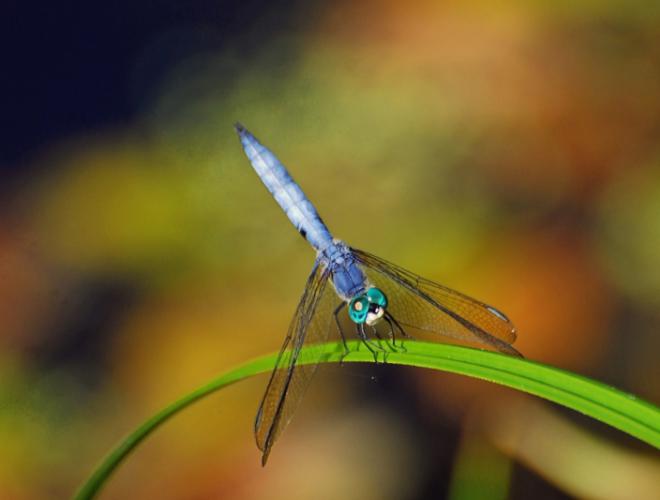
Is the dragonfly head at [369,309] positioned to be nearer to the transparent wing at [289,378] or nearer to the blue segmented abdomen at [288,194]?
the transparent wing at [289,378]

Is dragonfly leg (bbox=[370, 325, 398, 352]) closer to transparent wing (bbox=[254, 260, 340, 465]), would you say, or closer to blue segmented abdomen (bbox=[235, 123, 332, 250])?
transparent wing (bbox=[254, 260, 340, 465])

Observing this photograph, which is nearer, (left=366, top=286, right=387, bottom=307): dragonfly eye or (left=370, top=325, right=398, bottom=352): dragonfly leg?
(left=370, top=325, right=398, bottom=352): dragonfly leg

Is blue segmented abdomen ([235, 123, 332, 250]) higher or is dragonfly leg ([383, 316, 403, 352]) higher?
blue segmented abdomen ([235, 123, 332, 250])

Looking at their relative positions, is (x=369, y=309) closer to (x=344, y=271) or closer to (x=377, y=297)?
(x=377, y=297)

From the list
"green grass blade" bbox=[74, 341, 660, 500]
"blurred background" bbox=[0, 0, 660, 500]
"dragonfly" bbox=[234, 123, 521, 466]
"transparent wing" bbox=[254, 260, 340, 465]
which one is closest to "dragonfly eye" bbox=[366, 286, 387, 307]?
"dragonfly" bbox=[234, 123, 521, 466]

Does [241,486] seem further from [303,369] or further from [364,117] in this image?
[364,117]

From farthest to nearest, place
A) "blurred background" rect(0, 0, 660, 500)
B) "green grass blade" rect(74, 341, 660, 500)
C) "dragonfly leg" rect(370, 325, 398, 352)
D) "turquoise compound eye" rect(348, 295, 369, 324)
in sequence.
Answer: "blurred background" rect(0, 0, 660, 500)
"turquoise compound eye" rect(348, 295, 369, 324)
"dragonfly leg" rect(370, 325, 398, 352)
"green grass blade" rect(74, 341, 660, 500)

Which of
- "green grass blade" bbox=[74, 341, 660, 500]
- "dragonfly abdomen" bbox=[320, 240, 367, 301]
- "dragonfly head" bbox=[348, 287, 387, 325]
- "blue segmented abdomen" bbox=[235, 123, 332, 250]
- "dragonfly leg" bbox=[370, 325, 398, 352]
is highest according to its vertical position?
"blue segmented abdomen" bbox=[235, 123, 332, 250]

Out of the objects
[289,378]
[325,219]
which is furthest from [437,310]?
[325,219]
